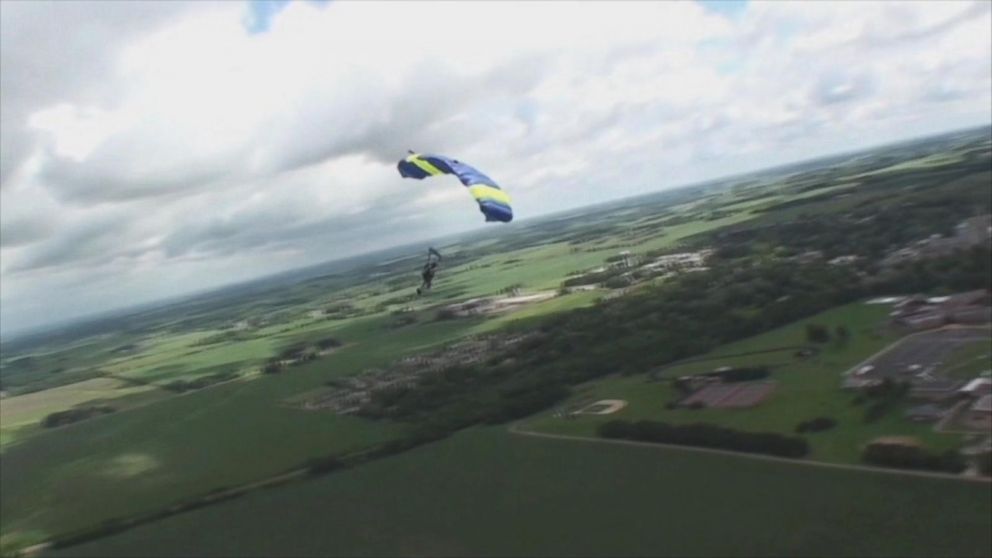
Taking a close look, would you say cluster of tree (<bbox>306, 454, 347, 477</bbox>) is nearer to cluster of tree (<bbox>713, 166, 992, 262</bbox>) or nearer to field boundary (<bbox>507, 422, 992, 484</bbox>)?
field boundary (<bbox>507, 422, 992, 484</bbox>)

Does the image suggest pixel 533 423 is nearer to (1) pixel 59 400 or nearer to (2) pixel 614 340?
(2) pixel 614 340

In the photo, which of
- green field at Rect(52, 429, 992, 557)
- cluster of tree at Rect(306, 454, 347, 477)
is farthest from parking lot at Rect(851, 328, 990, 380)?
cluster of tree at Rect(306, 454, 347, 477)

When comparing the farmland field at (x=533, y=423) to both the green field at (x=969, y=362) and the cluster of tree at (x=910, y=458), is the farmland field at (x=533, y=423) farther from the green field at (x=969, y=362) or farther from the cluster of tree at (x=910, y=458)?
the cluster of tree at (x=910, y=458)

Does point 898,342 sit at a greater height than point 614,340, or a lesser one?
lesser

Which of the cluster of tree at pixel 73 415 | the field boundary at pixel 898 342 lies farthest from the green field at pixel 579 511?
the cluster of tree at pixel 73 415

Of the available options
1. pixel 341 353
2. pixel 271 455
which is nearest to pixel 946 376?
pixel 271 455

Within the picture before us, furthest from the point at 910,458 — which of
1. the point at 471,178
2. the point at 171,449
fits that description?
the point at 171,449
